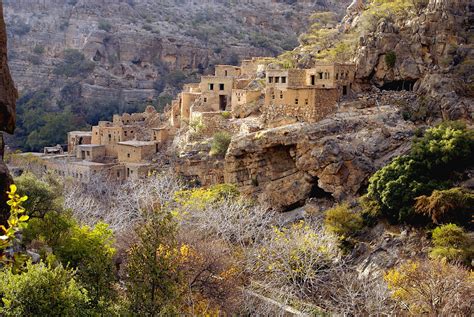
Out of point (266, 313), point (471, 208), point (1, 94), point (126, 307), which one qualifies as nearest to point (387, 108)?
point (471, 208)

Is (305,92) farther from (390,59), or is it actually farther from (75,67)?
(75,67)

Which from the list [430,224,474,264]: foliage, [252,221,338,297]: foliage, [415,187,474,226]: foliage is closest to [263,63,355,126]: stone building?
[415,187,474,226]: foliage

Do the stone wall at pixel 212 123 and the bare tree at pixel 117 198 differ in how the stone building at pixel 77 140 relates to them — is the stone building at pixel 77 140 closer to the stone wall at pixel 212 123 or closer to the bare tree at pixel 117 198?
the bare tree at pixel 117 198

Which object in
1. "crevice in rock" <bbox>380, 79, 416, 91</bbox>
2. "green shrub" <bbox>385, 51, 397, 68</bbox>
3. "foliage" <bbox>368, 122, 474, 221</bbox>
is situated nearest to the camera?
"foliage" <bbox>368, 122, 474, 221</bbox>

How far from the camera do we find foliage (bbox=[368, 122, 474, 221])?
25.6 metres

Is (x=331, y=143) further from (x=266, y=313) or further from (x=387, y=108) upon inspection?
(x=266, y=313)

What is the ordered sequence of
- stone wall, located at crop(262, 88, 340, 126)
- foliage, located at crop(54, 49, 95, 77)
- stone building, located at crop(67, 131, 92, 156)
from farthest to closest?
foliage, located at crop(54, 49, 95, 77) < stone building, located at crop(67, 131, 92, 156) < stone wall, located at crop(262, 88, 340, 126)

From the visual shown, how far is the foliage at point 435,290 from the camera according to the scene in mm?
18172

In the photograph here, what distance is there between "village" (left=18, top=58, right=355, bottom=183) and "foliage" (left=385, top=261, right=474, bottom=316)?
1437 centimetres

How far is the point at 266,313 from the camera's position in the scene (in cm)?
1969

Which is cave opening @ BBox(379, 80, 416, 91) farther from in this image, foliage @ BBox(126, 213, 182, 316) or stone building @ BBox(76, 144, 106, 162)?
foliage @ BBox(126, 213, 182, 316)

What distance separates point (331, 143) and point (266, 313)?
1330cm

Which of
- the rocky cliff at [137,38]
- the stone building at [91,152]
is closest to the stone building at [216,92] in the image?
the stone building at [91,152]

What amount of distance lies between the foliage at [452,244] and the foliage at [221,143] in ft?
51.6
